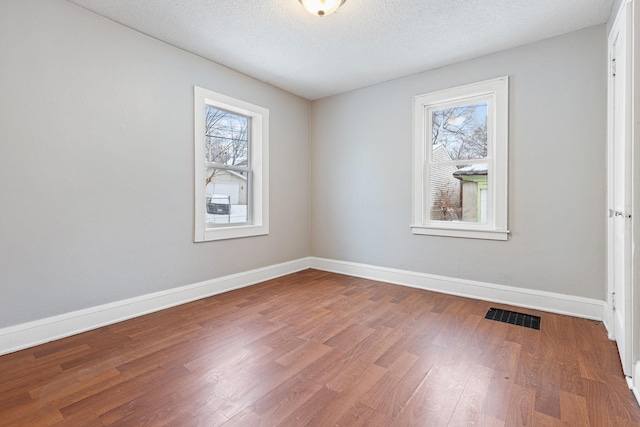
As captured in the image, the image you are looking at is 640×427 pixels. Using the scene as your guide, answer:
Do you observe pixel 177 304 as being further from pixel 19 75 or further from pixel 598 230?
pixel 598 230

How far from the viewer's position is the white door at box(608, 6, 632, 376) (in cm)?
176

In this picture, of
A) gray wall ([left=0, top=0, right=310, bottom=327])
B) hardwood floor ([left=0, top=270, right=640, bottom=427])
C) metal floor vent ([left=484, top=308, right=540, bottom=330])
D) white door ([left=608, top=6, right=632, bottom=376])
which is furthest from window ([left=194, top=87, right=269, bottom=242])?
white door ([left=608, top=6, right=632, bottom=376])

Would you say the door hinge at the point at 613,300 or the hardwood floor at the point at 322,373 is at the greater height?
the door hinge at the point at 613,300

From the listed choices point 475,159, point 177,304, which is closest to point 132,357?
point 177,304

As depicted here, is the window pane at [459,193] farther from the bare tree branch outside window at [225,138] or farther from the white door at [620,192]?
the bare tree branch outside window at [225,138]

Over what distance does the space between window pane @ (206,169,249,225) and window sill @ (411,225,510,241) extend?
220 cm

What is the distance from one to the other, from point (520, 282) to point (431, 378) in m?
1.88

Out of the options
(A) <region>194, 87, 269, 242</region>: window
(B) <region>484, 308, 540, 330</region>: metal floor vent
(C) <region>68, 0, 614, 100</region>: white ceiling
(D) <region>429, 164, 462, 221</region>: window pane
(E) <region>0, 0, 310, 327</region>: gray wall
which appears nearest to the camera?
(E) <region>0, 0, 310, 327</region>: gray wall

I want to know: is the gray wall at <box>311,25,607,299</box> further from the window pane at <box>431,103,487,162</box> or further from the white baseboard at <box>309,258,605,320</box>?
the window pane at <box>431,103,487,162</box>

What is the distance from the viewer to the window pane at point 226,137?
359 centimetres

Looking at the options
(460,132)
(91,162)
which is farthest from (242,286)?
(460,132)

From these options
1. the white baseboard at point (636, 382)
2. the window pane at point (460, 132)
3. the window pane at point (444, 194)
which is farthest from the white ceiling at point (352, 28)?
the white baseboard at point (636, 382)

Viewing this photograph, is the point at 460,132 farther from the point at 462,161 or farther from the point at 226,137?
the point at 226,137

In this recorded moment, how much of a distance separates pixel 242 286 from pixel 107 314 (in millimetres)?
1429
